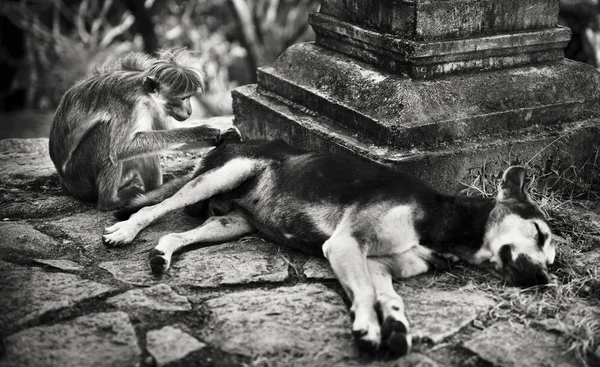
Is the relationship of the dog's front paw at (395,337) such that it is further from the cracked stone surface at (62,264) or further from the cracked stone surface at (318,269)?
the cracked stone surface at (62,264)

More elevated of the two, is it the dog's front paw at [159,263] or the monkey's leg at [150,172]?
the monkey's leg at [150,172]

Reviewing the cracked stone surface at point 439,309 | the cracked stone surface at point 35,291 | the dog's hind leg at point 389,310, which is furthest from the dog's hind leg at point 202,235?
the cracked stone surface at point 439,309

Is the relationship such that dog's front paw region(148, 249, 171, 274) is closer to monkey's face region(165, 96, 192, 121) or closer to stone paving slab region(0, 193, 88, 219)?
stone paving slab region(0, 193, 88, 219)

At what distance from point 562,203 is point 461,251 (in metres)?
1.24

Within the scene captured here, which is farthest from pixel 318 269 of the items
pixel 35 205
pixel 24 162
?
pixel 24 162

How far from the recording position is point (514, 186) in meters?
4.21

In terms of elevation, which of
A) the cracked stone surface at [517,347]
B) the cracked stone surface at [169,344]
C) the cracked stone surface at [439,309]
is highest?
the cracked stone surface at [169,344]

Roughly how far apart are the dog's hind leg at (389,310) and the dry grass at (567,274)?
1.37ft

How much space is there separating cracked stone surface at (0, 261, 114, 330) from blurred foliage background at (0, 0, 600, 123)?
24.2 ft

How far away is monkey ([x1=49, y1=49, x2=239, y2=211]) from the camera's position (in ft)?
16.4

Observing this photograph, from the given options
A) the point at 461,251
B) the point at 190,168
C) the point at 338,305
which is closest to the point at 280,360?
the point at 338,305

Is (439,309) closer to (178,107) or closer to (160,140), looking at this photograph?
(160,140)

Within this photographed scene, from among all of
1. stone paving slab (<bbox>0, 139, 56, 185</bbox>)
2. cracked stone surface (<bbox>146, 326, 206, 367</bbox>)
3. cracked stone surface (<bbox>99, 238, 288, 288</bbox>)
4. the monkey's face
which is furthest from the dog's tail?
cracked stone surface (<bbox>146, 326, 206, 367</bbox>)

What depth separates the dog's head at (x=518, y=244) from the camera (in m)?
3.97
